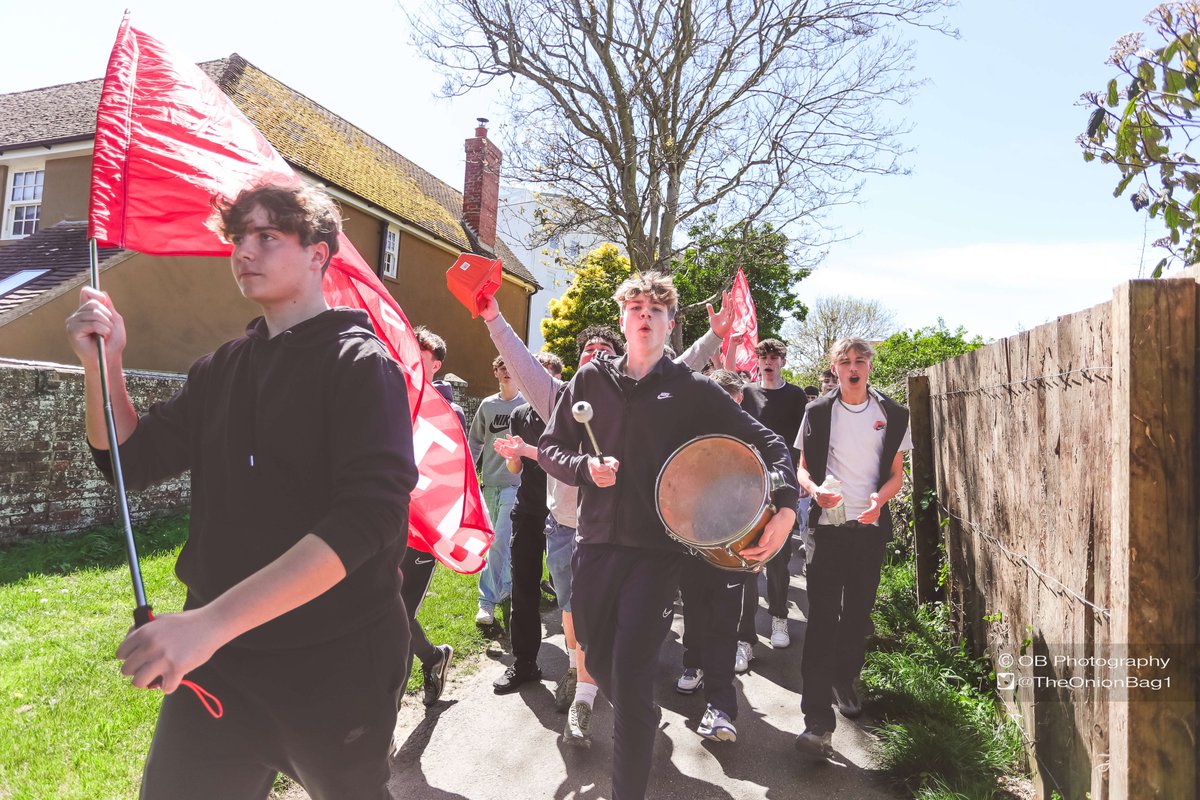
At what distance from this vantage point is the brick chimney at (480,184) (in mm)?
25047

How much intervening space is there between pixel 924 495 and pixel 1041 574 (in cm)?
289

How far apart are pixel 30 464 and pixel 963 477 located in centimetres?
888

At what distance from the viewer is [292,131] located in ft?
59.6

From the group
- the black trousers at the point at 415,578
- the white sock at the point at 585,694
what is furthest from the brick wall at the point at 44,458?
the white sock at the point at 585,694

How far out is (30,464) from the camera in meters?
8.06

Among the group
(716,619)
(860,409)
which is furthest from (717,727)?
(860,409)

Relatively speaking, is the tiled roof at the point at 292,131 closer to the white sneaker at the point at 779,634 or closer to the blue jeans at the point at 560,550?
the blue jeans at the point at 560,550

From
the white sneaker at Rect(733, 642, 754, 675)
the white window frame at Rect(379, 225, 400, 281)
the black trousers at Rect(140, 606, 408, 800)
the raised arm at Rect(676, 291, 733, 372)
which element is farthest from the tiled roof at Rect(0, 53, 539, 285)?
the black trousers at Rect(140, 606, 408, 800)

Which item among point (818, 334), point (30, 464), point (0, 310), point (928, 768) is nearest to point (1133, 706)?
point (928, 768)

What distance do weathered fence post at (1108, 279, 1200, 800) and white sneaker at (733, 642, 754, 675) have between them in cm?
316

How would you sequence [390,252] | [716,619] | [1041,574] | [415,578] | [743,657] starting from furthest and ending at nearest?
[390,252] < [743,657] < [716,619] < [415,578] < [1041,574]

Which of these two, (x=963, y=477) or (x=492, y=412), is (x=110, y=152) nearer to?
(x=492, y=412)

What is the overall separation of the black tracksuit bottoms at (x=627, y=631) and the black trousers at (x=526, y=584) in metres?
1.86

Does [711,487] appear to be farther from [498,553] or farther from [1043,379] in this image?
[498,553]
